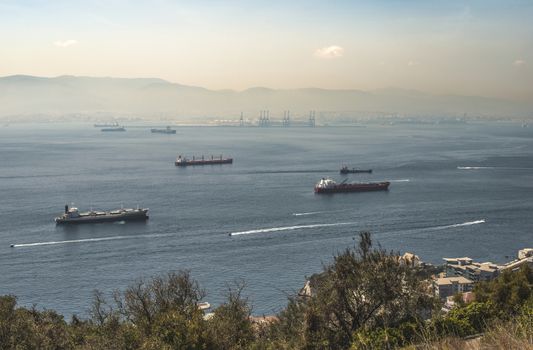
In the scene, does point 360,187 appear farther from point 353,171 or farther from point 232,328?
point 232,328

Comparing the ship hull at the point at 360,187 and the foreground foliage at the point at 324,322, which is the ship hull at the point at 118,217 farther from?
the foreground foliage at the point at 324,322

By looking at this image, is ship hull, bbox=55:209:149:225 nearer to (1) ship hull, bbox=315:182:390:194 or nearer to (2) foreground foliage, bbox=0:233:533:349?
(1) ship hull, bbox=315:182:390:194

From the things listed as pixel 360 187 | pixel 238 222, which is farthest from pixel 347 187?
pixel 238 222

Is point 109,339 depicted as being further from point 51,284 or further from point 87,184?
point 87,184

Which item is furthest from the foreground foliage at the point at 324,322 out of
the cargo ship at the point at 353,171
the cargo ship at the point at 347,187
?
the cargo ship at the point at 353,171

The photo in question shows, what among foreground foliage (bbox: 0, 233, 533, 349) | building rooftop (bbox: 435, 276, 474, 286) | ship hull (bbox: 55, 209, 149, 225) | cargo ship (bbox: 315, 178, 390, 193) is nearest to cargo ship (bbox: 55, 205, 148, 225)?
ship hull (bbox: 55, 209, 149, 225)

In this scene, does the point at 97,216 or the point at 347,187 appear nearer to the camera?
the point at 97,216
